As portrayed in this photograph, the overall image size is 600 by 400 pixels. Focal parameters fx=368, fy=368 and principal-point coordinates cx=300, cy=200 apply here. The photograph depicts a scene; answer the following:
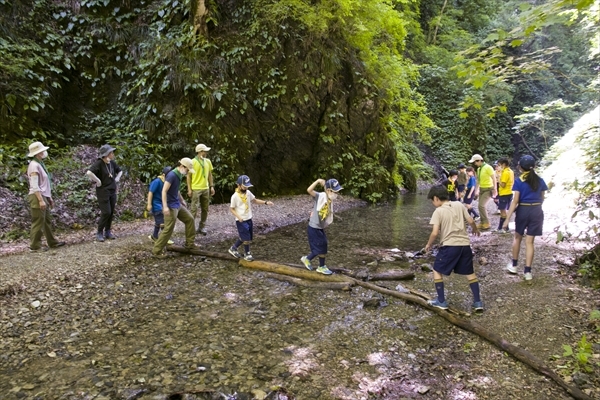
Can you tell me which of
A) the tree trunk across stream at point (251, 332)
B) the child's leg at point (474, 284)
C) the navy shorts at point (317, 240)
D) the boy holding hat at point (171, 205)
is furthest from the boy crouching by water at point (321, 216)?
the boy holding hat at point (171, 205)

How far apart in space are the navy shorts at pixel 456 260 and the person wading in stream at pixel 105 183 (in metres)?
7.32

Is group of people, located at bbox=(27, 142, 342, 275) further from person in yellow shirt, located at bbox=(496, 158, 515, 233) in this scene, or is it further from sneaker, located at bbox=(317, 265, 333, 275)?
person in yellow shirt, located at bbox=(496, 158, 515, 233)

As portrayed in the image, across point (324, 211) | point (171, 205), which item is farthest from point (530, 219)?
point (171, 205)

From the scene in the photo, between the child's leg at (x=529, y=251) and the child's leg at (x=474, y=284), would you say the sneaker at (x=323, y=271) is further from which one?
the child's leg at (x=529, y=251)

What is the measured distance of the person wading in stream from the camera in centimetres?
844

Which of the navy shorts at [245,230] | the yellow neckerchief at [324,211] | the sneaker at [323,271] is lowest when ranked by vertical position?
the sneaker at [323,271]

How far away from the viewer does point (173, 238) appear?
→ 9211mm

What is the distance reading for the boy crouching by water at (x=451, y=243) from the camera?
17.6 feet

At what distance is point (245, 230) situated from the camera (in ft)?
24.4

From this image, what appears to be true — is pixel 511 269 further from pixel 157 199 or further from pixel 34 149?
pixel 34 149

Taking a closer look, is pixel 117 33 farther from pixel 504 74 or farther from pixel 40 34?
pixel 504 74

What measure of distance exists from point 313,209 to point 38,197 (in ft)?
18.5

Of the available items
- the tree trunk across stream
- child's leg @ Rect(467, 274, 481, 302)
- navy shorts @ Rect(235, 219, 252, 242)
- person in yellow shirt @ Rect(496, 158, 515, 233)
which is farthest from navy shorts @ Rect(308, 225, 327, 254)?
person in yellow shirt @ Rect(496, 158, 515, 233)

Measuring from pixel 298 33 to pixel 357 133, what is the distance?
543 centimetres
